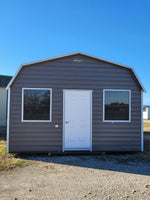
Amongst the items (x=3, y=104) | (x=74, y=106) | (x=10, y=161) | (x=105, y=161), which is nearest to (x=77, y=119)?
(x=74, y=106)

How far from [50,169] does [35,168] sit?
15.6 inches

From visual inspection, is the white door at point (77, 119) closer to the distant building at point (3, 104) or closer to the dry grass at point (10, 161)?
the dry grass at point (10, 161)

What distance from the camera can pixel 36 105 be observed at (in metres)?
5.97

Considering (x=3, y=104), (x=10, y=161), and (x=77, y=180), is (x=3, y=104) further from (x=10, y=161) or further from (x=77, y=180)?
A: (x=77, y=180)

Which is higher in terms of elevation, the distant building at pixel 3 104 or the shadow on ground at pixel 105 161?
the distant building at pixel 3 104

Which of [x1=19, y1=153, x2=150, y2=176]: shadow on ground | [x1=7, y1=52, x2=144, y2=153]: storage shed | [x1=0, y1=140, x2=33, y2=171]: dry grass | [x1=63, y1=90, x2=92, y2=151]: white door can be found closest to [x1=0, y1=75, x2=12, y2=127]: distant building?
[x1=0, y1=140, x2=33, y2=171]: dry grass

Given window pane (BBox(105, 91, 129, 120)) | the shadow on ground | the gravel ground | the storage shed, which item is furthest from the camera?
window pane (BBox(105, 91, 129, 120))

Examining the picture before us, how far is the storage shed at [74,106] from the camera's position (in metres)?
5.91

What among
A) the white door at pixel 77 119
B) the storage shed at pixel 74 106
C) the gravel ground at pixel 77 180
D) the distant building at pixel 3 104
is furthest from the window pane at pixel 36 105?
the distant building at pixel 3 104

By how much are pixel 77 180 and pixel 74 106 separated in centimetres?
287

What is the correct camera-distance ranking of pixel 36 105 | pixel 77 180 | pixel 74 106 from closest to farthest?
pixel 77 180, pixel 36 105, pixel 74 106

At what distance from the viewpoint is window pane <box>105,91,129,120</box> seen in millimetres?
6242

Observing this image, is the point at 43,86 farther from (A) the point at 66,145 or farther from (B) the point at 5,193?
(B) the point at 5,193

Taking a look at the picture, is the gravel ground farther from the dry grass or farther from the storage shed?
the storage shed
